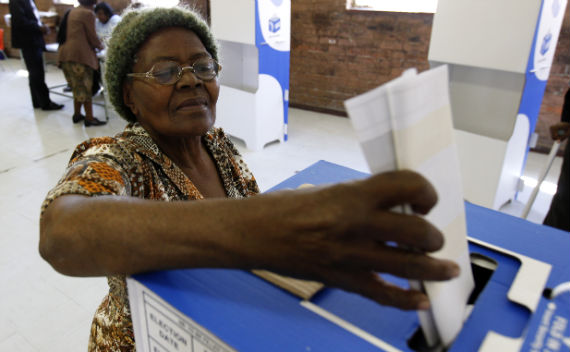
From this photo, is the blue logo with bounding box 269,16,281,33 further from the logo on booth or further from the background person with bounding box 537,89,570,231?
the background person with bounding box 537,89,570,231

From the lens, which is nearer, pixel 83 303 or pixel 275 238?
pixel 275 238

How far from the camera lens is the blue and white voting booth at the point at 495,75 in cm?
243

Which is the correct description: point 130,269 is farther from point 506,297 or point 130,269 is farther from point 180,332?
point 506,297

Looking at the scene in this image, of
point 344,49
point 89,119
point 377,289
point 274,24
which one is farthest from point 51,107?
point 377,289

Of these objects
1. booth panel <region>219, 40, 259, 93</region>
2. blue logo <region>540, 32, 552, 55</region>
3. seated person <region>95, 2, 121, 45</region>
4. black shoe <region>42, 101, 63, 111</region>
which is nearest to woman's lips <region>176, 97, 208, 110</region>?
blue logo <region>540, 32, 552, 55</region>

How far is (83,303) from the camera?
1.98m

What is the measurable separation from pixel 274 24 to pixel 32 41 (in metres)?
3.08

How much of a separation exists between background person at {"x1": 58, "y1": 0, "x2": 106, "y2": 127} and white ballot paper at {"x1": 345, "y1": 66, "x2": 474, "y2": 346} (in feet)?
14.8

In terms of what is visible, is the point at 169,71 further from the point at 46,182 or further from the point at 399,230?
the point at 46,182

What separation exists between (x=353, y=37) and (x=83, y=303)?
409cm

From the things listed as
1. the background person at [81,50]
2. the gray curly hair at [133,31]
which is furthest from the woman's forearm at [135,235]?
the background person at [81,50]

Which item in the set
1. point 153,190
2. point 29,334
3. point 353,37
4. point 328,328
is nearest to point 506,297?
point 328,328

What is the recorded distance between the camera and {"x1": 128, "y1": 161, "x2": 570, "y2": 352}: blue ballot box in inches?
18.3

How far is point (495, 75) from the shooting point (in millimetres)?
2846
